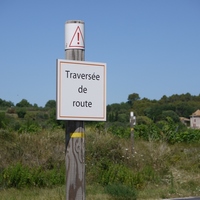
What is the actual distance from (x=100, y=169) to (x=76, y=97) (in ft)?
53.2

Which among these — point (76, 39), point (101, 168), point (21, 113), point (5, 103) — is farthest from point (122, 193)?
point (5, 103)

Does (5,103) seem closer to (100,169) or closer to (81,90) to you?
(100,169)

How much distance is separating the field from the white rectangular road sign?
373 inches

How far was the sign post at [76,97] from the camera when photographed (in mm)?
4398

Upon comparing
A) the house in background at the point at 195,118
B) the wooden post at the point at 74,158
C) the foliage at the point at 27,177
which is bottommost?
the foliage at the point at 27,177

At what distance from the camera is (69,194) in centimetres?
447

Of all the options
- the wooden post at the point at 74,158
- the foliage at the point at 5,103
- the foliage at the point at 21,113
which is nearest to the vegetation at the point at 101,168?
the wooden post at the point at 74,158

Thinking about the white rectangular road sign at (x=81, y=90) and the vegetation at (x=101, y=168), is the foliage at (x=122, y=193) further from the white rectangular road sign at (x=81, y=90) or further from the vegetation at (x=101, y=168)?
the white rectangular road sign at (x=81, y=90)

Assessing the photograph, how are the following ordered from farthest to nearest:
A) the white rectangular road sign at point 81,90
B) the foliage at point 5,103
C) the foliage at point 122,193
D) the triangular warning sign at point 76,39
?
the foliage at point 5,103, the foliage at point 122,193, the triangular warning sign at point 76,39, the white rectangular road sign at point 81,90

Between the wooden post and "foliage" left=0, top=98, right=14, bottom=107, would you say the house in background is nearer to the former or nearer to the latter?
"foliage" left=0, top=98, right=14, bottom=107

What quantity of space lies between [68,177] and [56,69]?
101 cm

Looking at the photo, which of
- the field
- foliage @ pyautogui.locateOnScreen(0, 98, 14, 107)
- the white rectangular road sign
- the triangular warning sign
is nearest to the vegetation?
the field

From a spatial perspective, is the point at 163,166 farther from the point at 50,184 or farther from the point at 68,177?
the point at 68,177

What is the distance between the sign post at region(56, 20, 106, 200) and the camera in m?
4.40
